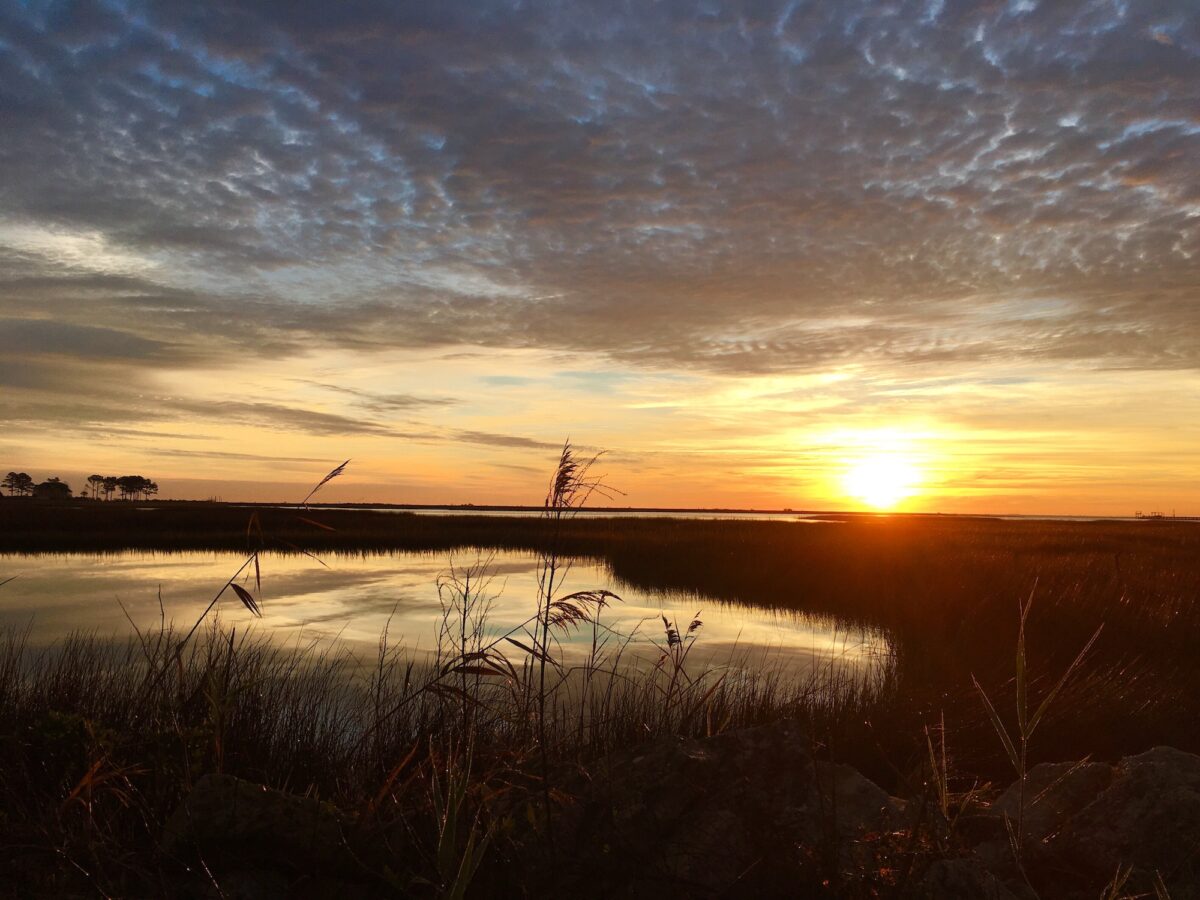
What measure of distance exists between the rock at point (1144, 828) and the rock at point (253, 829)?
3.31 metres

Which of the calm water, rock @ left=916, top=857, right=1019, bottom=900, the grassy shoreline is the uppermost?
rock @ left=916, top=857, right=1019, bottom=900

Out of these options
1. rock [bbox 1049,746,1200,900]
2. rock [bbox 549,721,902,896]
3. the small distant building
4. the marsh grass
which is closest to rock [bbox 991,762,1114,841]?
rock [bbox 1049,746,1200,900]

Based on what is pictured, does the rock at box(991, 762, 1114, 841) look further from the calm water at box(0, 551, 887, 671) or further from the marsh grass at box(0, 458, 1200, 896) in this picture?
the calm water at box(0, 551, 887, 671)

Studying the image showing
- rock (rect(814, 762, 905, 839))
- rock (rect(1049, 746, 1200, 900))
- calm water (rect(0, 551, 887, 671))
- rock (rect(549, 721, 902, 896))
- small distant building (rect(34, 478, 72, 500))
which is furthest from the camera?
small distant building (rect(34, 478, 72, 500))

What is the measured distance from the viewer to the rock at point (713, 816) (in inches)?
127

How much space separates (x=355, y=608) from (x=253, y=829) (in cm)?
1651

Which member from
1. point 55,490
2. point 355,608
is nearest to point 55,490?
point 55,490

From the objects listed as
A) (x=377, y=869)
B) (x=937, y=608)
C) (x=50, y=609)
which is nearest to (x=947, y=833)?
(x=377, y=869)

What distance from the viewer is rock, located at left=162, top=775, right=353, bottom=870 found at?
10.4ft

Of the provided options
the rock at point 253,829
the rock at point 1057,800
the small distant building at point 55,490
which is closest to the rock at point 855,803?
the rock at point 1057,800

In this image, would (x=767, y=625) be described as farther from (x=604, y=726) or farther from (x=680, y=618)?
(x=604, y=726)

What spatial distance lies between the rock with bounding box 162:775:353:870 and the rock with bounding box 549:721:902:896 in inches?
38.5

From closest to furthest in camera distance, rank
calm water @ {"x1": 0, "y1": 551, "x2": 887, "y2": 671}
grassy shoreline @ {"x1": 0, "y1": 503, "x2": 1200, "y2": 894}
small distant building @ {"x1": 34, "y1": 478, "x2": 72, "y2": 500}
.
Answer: grassy shoreline @ {"x1": 0, "y1": 503, "x2": 1200, "y2": 894} → calm water @ {"x1": 0, "y1": 551, "x2": 887, "y2": 671} → small distant building @ {"x1": 34, "y1": 478, "x2": 72, "y2": 500}

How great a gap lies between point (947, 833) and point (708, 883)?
970 millimetres
